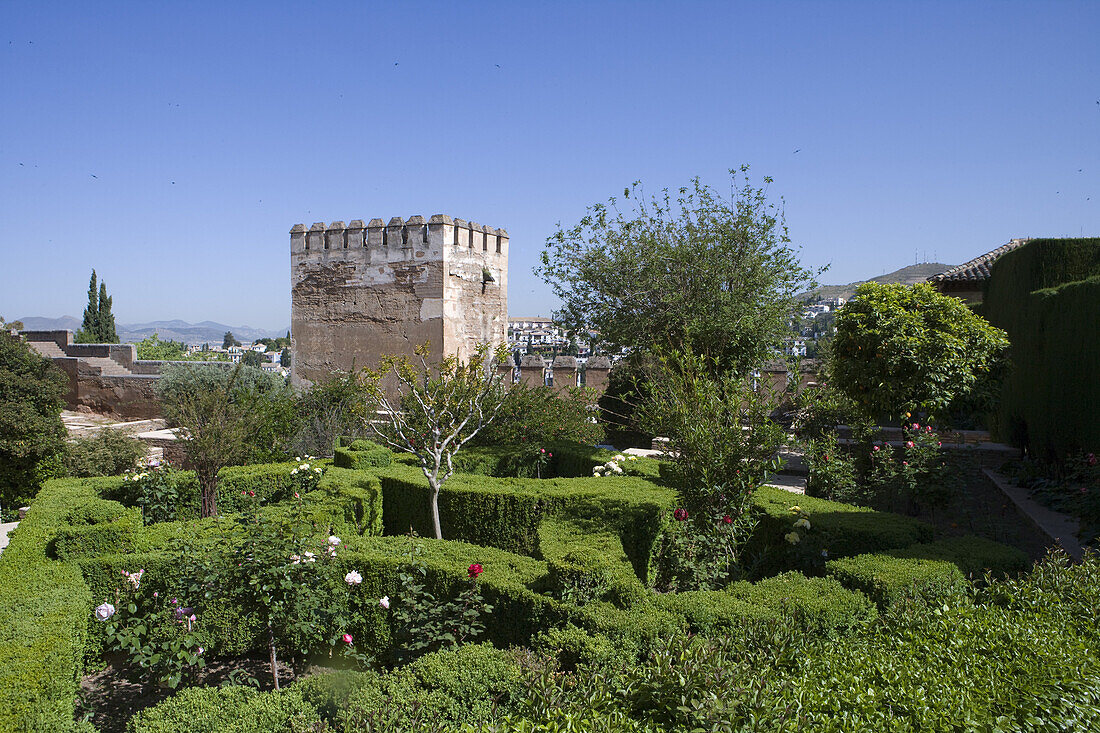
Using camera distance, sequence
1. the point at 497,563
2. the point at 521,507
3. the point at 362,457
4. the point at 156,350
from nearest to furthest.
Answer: the point at 497,563 < the point at 521,507 < the point at 362,457 < the point at 156,350

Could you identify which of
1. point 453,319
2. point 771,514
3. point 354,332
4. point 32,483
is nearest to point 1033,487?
point 771,514

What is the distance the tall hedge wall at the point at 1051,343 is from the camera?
858 cm

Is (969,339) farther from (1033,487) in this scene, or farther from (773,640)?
(773,640)

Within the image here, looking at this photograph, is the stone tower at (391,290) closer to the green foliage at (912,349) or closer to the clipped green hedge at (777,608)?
the green foliage at (912,349)

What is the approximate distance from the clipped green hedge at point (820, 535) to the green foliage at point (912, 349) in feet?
8.58

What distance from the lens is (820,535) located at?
5621mm

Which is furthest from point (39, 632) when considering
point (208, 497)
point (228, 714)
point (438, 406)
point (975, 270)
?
point (975, 270)

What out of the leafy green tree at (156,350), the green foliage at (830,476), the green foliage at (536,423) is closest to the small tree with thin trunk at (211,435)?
the green foliage at (536,423)

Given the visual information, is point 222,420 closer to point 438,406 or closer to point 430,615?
point 438,406

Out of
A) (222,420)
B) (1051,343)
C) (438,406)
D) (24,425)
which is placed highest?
(1051,343)

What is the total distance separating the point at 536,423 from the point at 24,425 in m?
7.12

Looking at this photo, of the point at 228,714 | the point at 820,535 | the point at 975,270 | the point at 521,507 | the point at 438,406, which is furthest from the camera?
the point at 975,270

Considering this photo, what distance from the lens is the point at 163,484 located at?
7.06 metres

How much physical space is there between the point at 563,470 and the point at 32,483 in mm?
7426
